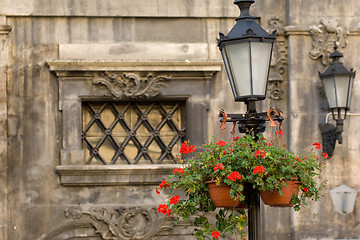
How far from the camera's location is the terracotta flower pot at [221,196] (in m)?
9.04

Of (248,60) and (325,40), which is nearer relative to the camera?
(248,60)

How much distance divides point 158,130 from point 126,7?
71.8 inches

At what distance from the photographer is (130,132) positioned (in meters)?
13.9

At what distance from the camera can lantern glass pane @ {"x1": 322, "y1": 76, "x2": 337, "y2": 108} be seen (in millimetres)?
13266

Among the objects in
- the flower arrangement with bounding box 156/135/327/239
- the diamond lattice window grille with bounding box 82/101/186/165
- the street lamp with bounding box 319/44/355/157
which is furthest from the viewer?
the diamond lattice window grille with bounding box 82/101/186/165

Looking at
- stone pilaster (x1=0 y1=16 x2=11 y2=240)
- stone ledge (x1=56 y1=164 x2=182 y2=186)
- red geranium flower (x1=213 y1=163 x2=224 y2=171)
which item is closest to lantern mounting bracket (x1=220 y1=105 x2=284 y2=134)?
red geranium flower (x1=213 y1=163 x2=224 y2=171)

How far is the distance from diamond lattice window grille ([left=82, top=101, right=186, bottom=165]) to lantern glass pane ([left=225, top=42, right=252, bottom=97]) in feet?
15.1

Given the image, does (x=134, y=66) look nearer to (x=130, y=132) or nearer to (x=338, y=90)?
(x=130, y=132)

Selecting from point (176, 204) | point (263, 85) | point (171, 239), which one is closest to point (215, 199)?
point (176, 204)

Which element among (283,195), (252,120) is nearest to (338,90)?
(252,120)

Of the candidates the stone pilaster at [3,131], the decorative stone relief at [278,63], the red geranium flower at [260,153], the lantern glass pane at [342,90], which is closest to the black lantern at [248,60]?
the red geranium flower at [260,153]

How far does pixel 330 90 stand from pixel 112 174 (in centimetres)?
326

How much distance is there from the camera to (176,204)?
30.9ft

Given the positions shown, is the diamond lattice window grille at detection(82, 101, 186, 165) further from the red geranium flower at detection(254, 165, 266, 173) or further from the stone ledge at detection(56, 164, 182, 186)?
the red geranium flower at detection(254, 165, 266, 173)
